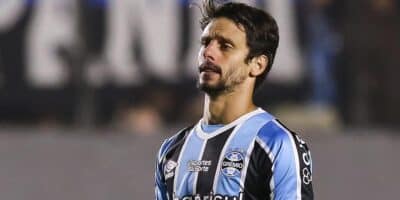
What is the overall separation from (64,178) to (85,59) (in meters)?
0.70

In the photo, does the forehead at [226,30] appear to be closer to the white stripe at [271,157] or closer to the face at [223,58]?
the face at [223,58]

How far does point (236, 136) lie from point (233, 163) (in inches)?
4.1

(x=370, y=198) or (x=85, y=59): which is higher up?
(x=85, y=59)

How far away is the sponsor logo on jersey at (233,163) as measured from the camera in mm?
3445

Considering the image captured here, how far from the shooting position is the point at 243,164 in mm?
3445

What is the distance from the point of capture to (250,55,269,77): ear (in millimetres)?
3539

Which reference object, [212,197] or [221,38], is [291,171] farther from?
[221,38]

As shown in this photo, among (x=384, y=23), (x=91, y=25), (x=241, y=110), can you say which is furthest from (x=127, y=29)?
(x=241, y=110)

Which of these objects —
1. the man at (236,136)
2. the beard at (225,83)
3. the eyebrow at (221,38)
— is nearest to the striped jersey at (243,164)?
the man at (236,136)

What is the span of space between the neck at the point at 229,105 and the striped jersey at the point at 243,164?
0.8 inches

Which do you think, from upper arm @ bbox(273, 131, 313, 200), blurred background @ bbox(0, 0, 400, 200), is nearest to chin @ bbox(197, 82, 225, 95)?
upper arm @ bbox(273, 131, 313, 200)

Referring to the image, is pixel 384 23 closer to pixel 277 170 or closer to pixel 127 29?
pixel 127 29

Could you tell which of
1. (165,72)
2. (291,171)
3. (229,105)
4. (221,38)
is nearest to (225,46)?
(221,38)

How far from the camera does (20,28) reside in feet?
20.7
